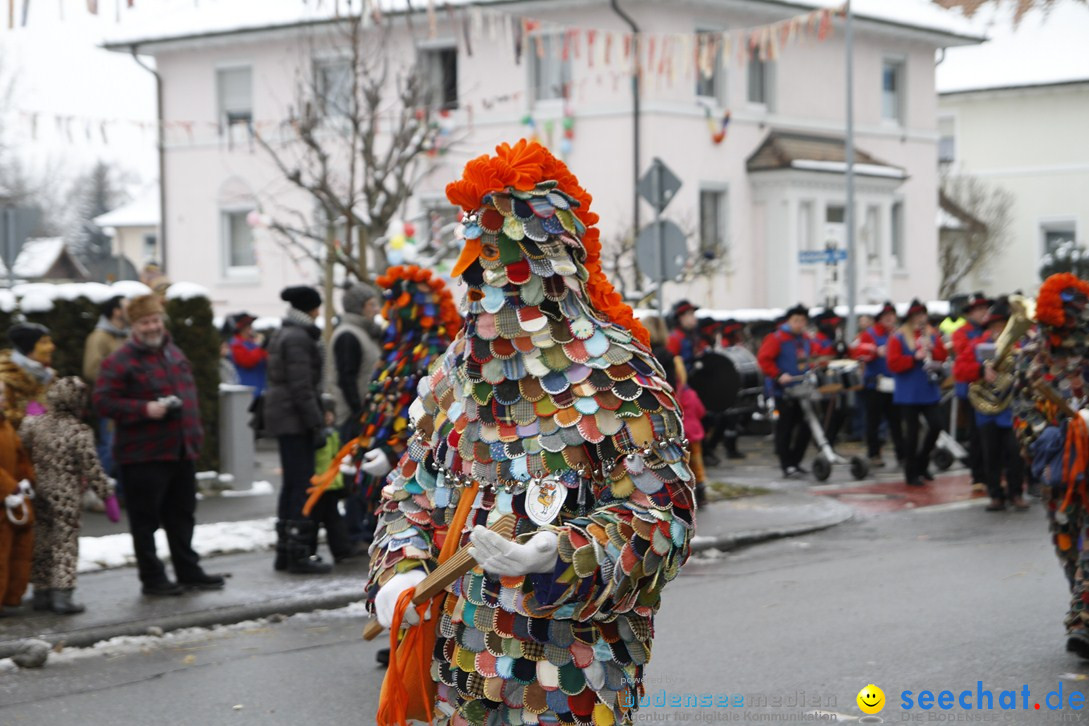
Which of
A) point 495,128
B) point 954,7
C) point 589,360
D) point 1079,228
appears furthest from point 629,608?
point 1079,228

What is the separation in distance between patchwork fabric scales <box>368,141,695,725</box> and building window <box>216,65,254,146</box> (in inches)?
1190

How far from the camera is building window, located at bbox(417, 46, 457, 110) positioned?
1186 inches

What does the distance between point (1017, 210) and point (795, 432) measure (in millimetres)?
29399

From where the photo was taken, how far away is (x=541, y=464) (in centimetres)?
351

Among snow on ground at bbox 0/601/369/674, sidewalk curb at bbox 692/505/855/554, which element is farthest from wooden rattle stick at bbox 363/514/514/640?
sidewalk curb at bbox 692/505/855/554

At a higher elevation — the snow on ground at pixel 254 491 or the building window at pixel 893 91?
the building window at pixel 893 91

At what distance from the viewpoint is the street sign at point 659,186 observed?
14.0m

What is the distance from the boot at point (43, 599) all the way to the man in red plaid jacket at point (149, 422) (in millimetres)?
620

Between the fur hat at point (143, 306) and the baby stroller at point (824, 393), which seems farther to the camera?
the baby stroller at point (824, 393)

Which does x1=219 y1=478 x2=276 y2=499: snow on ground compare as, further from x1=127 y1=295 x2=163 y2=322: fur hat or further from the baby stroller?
the baby stroller

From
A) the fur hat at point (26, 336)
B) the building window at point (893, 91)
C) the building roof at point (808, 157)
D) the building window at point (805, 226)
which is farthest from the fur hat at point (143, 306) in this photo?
the building window at point (893, 91)

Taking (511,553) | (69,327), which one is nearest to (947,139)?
(69,327)

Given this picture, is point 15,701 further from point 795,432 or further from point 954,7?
point 795,432

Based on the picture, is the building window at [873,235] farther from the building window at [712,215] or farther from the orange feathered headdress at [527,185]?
the orange feathered headdress at [527,185]
